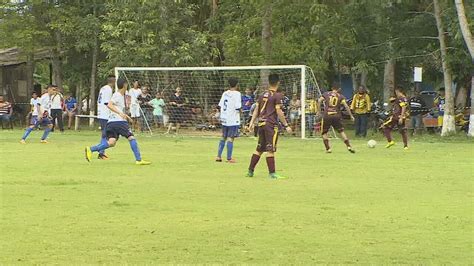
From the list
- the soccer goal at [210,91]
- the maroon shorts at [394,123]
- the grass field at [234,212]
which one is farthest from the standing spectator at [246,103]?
the grass field at [234,212]

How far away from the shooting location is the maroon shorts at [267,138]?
14.1 m

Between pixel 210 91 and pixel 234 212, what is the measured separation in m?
22.0

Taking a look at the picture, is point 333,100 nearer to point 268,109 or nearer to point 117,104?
point 117,104

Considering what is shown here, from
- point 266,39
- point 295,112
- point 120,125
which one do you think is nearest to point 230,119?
point 120,125

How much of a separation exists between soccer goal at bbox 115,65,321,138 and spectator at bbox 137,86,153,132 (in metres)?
0.08

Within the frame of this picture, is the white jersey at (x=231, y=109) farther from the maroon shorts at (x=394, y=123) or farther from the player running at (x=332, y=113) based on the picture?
the maroon shorts at (x=394, y=123)

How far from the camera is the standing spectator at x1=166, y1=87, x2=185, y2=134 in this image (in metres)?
30.8

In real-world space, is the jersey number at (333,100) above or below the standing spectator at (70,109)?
above

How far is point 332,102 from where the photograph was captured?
68.2ft

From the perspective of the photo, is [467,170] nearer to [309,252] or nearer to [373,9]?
[309,252]

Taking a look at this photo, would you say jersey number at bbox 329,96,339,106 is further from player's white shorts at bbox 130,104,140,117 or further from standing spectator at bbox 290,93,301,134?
player's white shorts at bbox 130,104,140,117

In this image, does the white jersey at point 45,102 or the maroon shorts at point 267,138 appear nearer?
the maroon shorts at point 267,138

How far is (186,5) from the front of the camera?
35.9 meters

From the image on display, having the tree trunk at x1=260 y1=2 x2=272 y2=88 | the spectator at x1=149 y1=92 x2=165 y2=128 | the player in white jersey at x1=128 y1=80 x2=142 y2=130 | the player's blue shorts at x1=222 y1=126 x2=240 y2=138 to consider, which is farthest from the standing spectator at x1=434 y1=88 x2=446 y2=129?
the player's blue shorts at x1=222 y1=126 x2=240 y2=138
